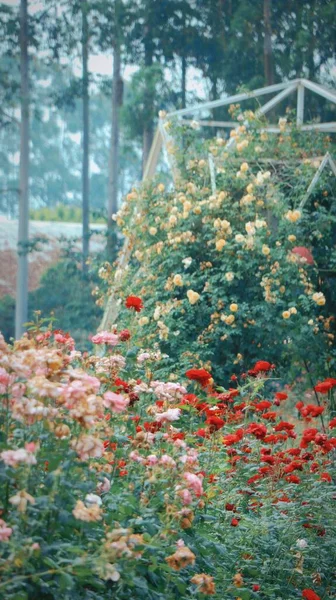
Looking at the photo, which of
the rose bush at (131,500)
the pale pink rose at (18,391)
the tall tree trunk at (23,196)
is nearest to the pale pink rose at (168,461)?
the rose bush at (131,500)

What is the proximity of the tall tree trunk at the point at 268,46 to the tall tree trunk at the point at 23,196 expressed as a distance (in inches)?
131

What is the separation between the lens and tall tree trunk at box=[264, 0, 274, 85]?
1222 centimetres

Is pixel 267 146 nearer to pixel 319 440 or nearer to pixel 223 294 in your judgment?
pixel 223 294

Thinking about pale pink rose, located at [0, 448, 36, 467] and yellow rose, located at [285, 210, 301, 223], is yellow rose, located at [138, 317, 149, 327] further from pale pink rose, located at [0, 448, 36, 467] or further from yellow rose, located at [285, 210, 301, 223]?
pale pink rose, located at [0, 448, 36, 467]

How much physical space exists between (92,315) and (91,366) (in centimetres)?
999

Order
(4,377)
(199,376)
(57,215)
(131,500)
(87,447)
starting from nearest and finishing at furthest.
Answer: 1. (87,447)
2. (4,377)
3. (131,500)
4. (199,376)
5. (57,215)

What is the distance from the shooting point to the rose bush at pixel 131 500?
80.1 inches

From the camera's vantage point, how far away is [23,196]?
12.7 meters

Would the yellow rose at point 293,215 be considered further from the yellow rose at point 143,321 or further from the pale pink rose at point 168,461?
the pale pink rose at point 168,461

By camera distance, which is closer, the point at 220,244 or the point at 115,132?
the point at 220,244

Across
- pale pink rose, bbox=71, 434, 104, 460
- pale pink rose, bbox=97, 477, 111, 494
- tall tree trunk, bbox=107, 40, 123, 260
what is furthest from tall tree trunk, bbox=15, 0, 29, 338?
pale pink rose, bbox=71, 434, 104, 460

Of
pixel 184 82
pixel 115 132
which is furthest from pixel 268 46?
pixel 115 132

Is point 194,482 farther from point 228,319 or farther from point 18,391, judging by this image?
point 228,319

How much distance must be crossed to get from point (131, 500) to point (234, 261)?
4292mm
